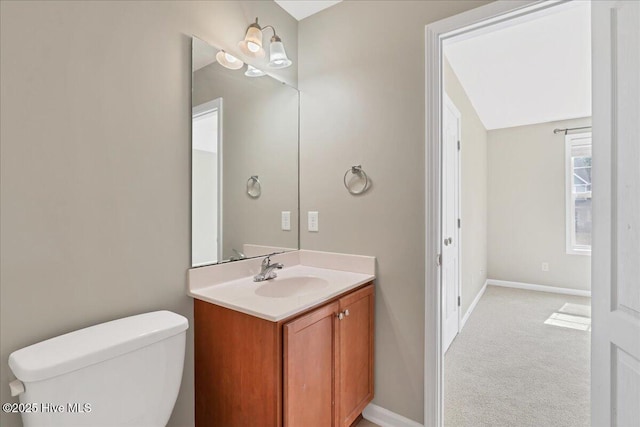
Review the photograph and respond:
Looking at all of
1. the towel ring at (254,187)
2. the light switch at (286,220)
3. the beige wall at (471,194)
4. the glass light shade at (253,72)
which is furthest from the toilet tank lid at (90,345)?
the beige wall at (471,194)

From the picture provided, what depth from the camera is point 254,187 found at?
1833 millimetres

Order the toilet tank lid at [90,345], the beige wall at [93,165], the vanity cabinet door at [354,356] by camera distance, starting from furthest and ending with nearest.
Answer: the vanity cabinet door at [354,356], the beige wall at [93,165], the toilet tank lid at [90,345]

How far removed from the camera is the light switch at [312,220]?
1.99 metres

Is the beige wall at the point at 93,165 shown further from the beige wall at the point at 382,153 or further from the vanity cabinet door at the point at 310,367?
the beige wall at the point at 382,153

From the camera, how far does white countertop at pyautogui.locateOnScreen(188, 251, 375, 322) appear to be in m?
1.19

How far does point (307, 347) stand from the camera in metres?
1.24

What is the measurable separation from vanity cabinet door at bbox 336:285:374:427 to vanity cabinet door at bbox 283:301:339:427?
0.06 metres

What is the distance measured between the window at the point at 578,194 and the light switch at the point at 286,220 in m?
4.40

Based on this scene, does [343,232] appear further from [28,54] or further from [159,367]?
[28,54]

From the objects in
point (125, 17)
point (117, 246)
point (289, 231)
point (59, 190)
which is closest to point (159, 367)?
point (117, 246)

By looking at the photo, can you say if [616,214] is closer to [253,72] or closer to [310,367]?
[310,367]

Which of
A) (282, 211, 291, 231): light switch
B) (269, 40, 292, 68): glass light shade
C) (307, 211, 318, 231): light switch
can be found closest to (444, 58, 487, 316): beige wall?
(269, 40, 292, 68): glass light shade

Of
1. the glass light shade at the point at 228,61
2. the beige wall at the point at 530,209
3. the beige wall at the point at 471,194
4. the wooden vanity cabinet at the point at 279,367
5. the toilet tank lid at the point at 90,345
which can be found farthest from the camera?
the beige wall at the point at 530,209

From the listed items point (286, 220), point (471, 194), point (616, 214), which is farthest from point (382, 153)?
point (471, 194)
